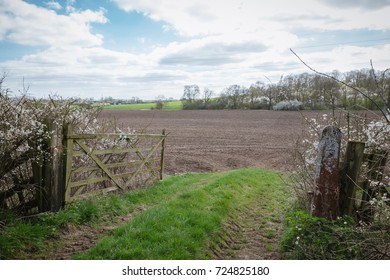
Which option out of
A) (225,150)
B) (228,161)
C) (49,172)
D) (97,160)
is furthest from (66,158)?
(225,150)

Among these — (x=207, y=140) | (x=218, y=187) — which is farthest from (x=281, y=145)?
(x=218, y=187)

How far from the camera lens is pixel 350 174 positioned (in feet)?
15.9

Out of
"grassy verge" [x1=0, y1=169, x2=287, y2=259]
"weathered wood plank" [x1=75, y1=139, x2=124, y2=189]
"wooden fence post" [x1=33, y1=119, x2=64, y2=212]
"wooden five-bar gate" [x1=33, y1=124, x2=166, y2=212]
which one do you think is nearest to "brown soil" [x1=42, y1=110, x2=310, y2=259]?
"grassy verge" [x1=0, y1=169, x2=287, y2=259]

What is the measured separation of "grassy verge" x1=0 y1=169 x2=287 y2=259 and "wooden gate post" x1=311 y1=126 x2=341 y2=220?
1.79 meters

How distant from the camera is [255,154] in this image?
794 inches

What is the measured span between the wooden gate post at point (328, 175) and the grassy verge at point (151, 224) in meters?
1.79

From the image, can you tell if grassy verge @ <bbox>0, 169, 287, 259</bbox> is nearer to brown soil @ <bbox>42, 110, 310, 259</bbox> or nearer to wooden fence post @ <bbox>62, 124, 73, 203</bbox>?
brown soil @ <bbox>42, 110, 310, 259</bbox>

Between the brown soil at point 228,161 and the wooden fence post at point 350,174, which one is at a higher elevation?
the wooden fence post at point 350,174

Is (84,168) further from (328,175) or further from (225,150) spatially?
(225,150)

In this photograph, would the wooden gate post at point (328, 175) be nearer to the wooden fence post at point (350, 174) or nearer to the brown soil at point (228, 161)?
the wooden fence post at point (350, 174)

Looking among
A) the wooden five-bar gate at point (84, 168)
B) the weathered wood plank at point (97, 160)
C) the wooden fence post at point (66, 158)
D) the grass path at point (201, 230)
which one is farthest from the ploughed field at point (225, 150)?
the grass path at point (201, 230)

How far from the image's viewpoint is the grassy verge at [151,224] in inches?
187

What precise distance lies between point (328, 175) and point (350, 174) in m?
0.45
